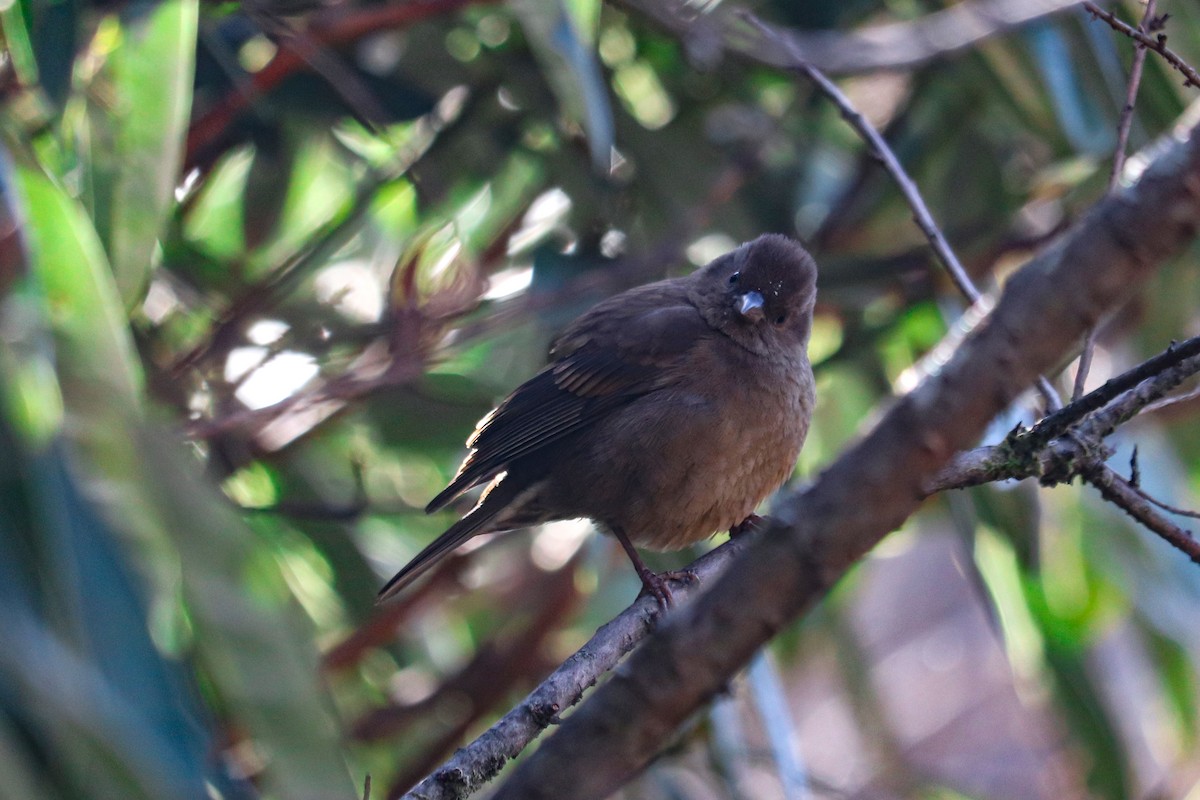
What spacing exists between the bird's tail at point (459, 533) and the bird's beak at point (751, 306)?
94 centimetres

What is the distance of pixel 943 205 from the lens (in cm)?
547

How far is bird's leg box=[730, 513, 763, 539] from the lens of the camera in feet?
13.0

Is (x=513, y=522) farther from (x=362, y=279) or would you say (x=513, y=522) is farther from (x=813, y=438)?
(x=813, y=438)

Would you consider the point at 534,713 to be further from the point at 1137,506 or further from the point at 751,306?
the point at 751,306

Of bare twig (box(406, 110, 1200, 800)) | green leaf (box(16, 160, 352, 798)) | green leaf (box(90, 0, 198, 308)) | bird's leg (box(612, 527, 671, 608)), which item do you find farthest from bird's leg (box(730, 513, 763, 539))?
bare twig (box(406, 110, 1200, 800))

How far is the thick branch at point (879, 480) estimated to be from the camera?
1.26m

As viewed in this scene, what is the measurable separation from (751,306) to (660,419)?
48 centimetres

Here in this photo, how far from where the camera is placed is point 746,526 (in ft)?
13.1

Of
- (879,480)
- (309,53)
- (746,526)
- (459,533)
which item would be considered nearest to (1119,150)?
(746,526)

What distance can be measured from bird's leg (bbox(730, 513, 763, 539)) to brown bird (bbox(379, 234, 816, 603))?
2.1 inches

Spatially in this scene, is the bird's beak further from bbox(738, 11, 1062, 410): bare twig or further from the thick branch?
the thick branch

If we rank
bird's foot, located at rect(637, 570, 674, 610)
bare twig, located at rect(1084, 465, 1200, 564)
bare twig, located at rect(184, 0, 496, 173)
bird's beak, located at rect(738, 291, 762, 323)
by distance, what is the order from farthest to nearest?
1. bare twig, located at rect(184, 0, 496, 173)
2. bird's beak, located at rect(738, 291, 762, 323)
3. bird's foot, located at rect(637, 570, 674, 610)
4. bare twig, located at rect(1084, 465, 1200, 564)

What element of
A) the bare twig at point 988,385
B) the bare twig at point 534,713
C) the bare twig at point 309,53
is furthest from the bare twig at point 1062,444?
the bare twig at point 309,53

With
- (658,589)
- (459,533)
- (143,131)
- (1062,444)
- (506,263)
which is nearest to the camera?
(1062,444)
